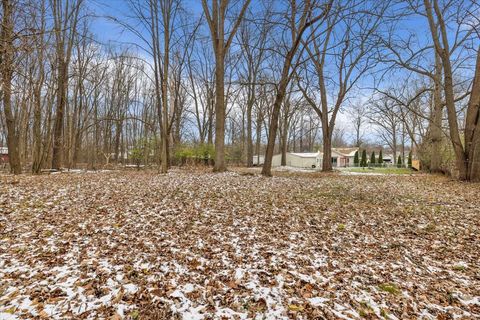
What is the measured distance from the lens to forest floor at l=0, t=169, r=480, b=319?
7.07 ft

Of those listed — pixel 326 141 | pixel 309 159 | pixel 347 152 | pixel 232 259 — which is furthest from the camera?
pixel 347 152

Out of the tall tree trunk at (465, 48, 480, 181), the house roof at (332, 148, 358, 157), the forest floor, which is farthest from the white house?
the forest floor

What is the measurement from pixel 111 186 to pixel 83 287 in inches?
195

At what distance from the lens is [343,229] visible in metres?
4.04

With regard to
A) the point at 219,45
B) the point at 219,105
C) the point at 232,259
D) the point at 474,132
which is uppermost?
the point at 219,45

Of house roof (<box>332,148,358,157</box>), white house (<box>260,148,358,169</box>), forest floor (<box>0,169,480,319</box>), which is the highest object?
house roof (<box>332,148,358,157</box>)

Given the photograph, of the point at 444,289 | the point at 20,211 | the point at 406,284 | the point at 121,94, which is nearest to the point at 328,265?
the point at 406,284

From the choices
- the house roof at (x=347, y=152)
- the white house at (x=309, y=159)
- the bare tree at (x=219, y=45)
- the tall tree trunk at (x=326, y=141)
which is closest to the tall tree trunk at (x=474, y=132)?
the tall tree trunk at (x=326, y=141)

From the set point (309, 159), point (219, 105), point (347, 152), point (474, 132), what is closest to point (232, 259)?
point (219, 105)

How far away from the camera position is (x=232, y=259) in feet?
9.70

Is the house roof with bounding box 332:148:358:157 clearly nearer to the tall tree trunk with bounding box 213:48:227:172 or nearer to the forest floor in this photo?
the tall tree trunk with bounding box 213:48:227:172

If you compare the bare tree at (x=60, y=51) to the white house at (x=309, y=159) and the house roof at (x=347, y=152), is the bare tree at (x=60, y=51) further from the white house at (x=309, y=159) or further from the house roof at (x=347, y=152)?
the house roof at (x=347, y=152)

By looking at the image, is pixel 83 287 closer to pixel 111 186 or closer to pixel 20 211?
pixel 20 211

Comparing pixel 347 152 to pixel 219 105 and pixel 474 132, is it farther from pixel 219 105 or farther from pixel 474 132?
pixel 219 105
